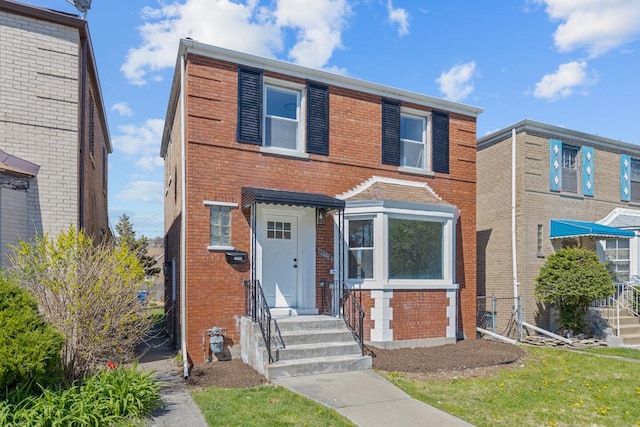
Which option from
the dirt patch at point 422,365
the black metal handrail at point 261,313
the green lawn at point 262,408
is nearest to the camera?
the green lawn at point 262,408

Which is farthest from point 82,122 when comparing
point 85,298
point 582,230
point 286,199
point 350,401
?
point 582,230

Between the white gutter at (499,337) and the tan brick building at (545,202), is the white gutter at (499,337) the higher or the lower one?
the lower one

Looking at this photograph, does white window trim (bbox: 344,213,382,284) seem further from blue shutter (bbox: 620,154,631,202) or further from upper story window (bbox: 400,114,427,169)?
blue shutter (bbox: 620,154,631,202)

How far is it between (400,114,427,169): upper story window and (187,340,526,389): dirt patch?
4677mm

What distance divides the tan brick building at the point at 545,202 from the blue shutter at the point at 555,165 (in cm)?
3

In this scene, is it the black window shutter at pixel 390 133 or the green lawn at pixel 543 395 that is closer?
the green lawn at pixel 543 395

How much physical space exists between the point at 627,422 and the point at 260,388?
202 inches

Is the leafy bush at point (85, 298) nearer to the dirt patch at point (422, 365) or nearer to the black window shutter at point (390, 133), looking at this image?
the dirt patch at point (422, 365)

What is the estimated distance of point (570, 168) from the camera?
1496cm

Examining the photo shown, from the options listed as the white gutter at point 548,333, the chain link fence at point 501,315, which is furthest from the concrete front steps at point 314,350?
the white gutter at point 548,333

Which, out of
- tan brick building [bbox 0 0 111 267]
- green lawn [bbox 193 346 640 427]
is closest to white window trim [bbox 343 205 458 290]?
green lawn [bbox 193 346 640 427]

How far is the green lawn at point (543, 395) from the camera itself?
20.1ft

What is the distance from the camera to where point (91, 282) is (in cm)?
619

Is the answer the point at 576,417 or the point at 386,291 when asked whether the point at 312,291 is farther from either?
the point at 576,417
